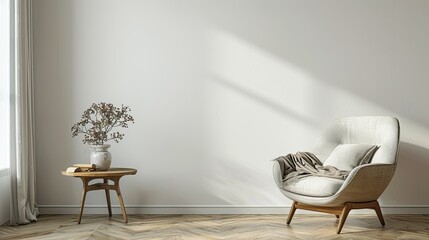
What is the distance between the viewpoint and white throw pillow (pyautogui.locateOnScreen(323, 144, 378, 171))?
4602mm

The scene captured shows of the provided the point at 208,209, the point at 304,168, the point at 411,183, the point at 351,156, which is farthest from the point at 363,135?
the point at 208,209

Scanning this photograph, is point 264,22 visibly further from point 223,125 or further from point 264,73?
point 223,125

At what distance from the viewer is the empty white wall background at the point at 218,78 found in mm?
5305

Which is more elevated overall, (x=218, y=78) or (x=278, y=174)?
(x=218, y=78)

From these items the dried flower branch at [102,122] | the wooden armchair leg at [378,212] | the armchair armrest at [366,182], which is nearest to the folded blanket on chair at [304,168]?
the armchair armrest at [366,182]

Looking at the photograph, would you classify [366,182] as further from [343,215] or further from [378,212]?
[378,212]

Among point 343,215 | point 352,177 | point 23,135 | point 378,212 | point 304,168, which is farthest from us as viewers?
point 23,135

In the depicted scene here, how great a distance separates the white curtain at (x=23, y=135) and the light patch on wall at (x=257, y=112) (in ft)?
5.18

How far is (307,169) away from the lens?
4645mm

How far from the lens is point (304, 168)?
4660 mm

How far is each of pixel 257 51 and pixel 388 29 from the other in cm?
124

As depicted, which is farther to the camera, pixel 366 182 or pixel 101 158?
pixel 101 158

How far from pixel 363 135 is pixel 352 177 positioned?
816 millimetres

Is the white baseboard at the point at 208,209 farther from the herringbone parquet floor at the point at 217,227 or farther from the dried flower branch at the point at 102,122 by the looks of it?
the dried flower branch at the point at 102,122
